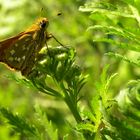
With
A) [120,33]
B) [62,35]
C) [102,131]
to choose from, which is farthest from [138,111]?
[62,35]

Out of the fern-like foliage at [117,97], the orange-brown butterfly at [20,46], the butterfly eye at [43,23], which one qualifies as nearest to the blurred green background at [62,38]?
the butterfly eye at [43,23]

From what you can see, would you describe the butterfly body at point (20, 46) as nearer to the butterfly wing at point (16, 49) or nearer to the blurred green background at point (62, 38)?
the butterfly wing at point (16, 49)

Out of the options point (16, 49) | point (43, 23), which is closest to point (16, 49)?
point (16, 49)

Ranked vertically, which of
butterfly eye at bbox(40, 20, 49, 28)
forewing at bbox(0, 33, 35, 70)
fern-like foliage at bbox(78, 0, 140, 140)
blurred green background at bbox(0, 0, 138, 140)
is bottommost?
blurred green background at bbox(0, 0, 138, 140)

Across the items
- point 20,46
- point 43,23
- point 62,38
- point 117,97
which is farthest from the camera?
point 62,38

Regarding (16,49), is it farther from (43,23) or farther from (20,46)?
(43,23)

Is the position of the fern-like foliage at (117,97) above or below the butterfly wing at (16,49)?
above

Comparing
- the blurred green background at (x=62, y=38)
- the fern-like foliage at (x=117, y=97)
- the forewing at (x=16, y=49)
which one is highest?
the fern-like foliage at (x=117, y=97)

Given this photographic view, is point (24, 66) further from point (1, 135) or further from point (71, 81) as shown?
point (1, 135)

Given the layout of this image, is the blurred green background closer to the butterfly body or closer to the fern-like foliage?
the butterfly body

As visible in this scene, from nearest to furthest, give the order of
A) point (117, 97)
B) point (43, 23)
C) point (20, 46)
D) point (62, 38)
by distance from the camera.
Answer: point (117, 97) → point (20, 46) → point (43, 23) → point (62, 38)

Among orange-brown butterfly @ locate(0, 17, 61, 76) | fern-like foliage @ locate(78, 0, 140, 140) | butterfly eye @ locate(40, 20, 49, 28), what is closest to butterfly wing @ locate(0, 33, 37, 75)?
orange-brown butterfly @ locate(0, 17, 61, 76)

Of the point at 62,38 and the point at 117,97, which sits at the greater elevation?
the point at 117,97

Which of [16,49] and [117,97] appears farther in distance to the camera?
[16,49]
